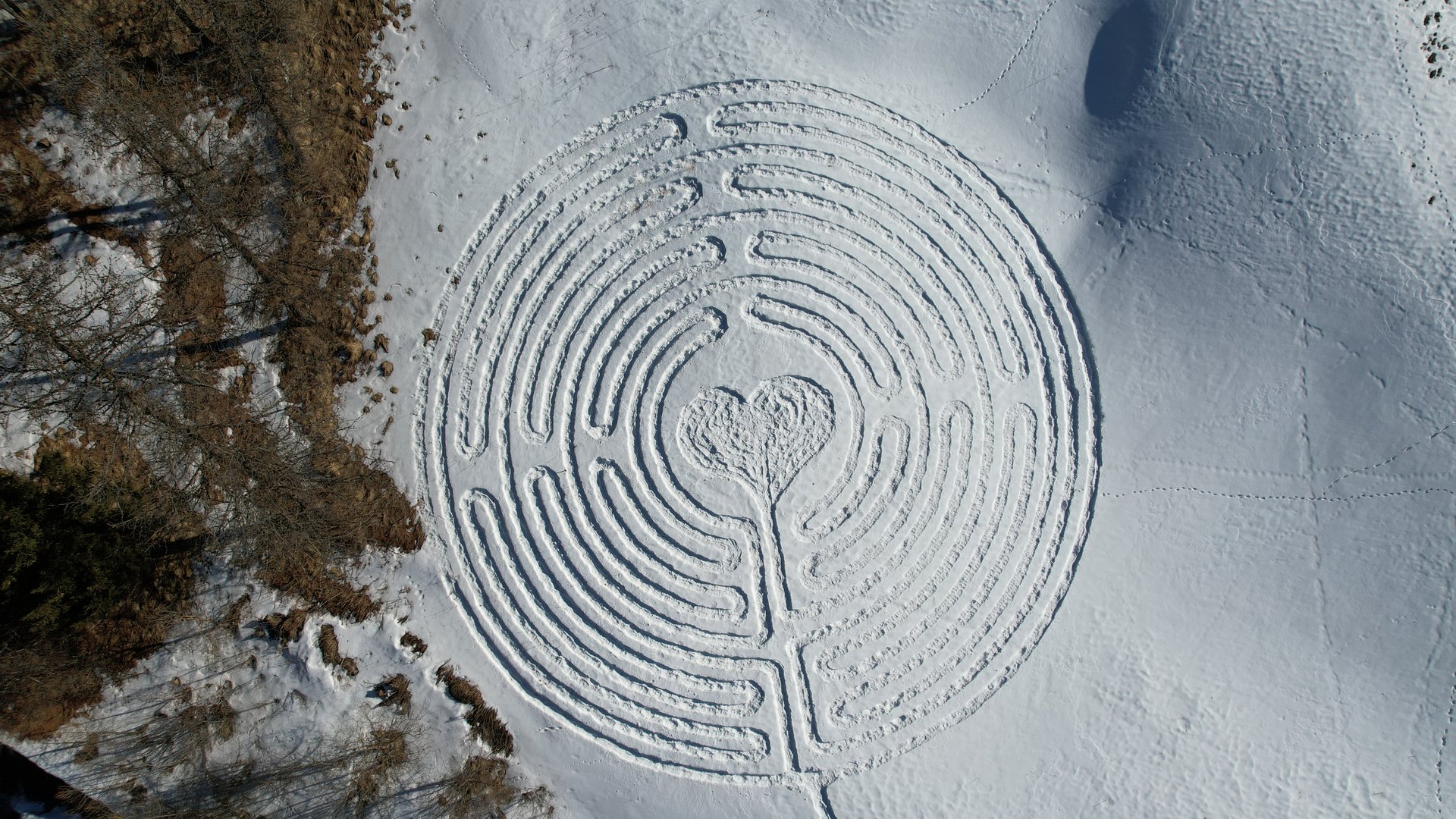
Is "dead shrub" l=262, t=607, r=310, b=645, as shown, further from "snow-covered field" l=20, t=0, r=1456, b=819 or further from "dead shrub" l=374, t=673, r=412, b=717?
"dead shrub" l=374, t=673, r=412, b=717

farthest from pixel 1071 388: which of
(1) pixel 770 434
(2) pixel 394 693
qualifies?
(2) pixel 394 693

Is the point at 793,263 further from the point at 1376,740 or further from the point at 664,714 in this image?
the point at 1376,740

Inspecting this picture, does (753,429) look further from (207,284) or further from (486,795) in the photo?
(207,284)

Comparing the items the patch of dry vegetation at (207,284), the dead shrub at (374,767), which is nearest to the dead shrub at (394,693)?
the dead shrub at (374,767)

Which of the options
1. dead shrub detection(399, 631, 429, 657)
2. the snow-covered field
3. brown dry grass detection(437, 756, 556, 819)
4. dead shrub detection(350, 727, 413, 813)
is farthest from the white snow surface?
dead shrub detection(350, 727, 413, 813)

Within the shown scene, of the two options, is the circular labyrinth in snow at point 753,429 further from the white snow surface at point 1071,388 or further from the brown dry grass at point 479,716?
the brown dry grass at point 479,716

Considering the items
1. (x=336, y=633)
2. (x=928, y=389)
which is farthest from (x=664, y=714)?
(x=928, y=389)
